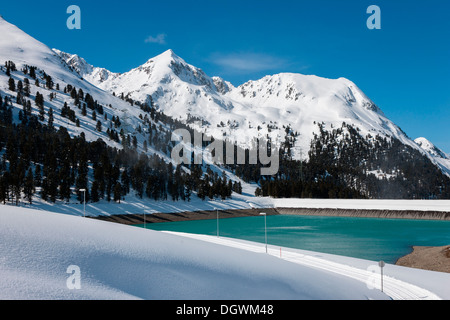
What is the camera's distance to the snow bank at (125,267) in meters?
11.5

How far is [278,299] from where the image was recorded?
598 inches

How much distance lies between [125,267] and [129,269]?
19cm

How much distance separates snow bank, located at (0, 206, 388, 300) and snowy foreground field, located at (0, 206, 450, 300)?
1.0 inches

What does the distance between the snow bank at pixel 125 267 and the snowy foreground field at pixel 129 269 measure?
3 cm

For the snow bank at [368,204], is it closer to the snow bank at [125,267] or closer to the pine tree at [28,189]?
the pine tree at [28,189]

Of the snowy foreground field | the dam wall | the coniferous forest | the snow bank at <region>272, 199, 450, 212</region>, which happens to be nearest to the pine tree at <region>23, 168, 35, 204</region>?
the coniferous forest

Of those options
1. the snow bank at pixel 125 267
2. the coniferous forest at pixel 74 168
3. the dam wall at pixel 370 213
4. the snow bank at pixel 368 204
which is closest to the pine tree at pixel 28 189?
the coniferous forest at pixel 74 168

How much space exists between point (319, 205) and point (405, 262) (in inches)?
3540

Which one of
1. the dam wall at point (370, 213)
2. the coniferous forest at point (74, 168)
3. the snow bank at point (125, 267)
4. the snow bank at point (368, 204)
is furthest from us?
the snow bank at point (368, 204)

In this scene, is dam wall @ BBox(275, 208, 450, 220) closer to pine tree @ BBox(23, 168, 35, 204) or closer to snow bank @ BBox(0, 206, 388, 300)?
pine tree @ BBox(23, 168, 35, 204)

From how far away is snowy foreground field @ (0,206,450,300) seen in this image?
1159 cm

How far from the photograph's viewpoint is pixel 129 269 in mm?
13820
